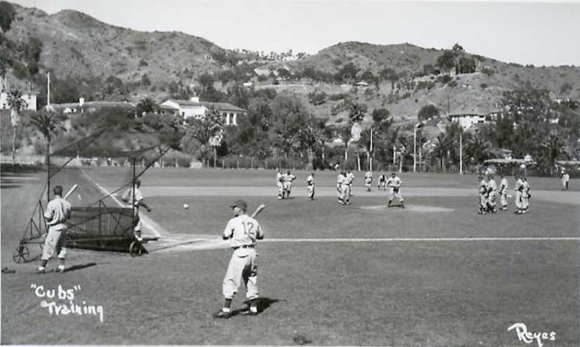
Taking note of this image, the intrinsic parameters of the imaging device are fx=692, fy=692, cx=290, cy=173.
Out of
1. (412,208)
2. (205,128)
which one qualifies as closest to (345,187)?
(412,208)

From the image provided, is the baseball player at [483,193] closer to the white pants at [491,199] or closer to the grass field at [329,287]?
the white pants at [491,199]

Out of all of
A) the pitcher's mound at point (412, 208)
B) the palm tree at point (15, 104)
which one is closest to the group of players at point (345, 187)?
the pitcher's mound at point (412, 208)

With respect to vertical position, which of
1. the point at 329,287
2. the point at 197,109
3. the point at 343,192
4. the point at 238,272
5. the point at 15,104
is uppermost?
the point at 197,109

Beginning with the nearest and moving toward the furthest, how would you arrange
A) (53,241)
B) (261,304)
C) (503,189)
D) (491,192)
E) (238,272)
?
(238,272)
(261,304)
(53,241)
(491,192)
(503,189)

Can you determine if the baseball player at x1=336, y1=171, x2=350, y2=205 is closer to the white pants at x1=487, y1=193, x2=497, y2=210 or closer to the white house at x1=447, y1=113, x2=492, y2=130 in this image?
the white pants at x1=487, y1=193, x2=497, y2=210

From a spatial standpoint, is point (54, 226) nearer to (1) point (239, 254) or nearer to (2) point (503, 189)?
(1) point (239, 254)

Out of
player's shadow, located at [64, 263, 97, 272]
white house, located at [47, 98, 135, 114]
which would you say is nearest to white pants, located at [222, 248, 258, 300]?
player's shadow, located at [64, 263, 97, 272]

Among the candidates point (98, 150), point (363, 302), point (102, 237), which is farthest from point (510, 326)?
point (98, 150)
